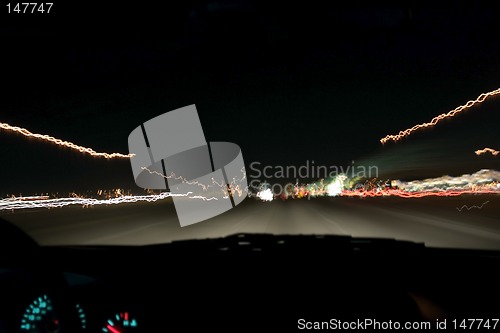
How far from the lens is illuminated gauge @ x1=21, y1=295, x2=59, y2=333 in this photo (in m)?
3.66

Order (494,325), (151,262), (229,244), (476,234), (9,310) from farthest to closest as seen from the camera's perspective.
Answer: (476,234)
(229,244)
(151,262)
(9,310)
(494,325)

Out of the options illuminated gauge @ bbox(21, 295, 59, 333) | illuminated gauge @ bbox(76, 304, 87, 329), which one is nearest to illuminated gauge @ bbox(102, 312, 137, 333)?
illuminated gauge @ bbox(76, 304, 87, 329)

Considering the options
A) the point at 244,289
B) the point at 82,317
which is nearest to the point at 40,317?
the point at 82,317

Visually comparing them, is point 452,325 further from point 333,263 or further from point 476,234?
point 476,234

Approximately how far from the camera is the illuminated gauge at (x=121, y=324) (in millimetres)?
3781

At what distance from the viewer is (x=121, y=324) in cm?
379

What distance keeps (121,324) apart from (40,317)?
0.61 metres

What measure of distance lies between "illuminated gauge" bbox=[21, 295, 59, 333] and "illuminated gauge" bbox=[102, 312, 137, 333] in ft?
1.26

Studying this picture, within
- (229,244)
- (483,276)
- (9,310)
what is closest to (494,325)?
(483,276)

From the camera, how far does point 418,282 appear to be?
4023mm

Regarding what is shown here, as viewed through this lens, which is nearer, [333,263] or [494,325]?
[494,325]

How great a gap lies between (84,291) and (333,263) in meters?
2.03

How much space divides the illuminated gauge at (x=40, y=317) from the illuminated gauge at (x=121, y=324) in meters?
0.38

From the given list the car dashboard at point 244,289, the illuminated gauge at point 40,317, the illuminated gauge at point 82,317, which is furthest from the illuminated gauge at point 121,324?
the illuminated gauge at point 40,317
